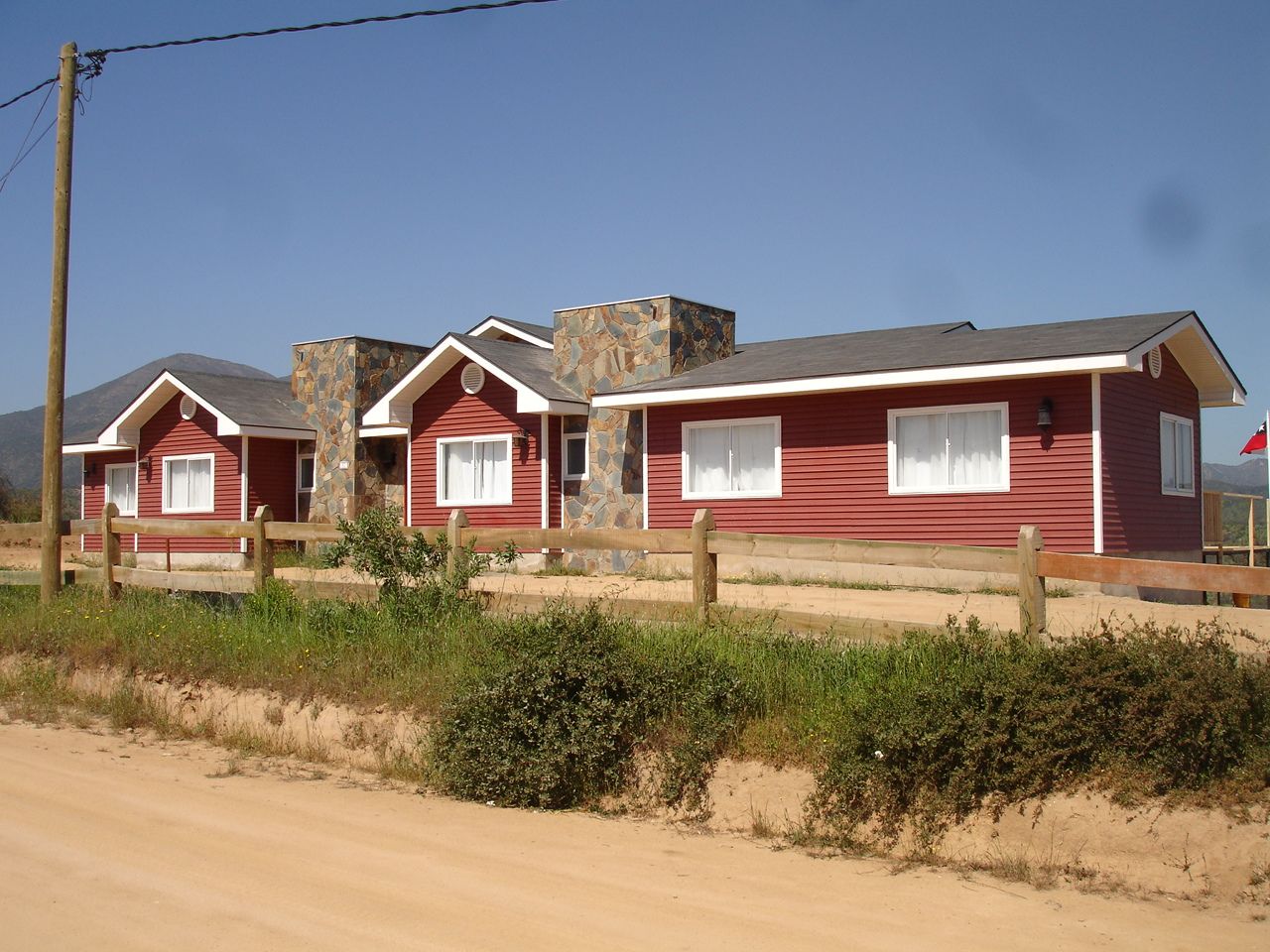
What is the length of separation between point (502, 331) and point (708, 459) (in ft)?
29.0

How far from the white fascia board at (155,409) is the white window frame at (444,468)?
596 cm

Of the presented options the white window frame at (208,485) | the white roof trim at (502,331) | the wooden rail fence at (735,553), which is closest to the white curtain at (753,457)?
the white roof trim at (502,331)

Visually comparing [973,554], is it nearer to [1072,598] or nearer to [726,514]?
[1072,598]

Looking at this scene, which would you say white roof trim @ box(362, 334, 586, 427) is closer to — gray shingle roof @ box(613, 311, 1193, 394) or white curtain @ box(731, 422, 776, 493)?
gray shingle roof @ box(613, 311, 1193, 394)

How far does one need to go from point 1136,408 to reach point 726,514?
669 cm

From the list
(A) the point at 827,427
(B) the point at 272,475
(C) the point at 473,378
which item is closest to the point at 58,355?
(C) the point at 473,378

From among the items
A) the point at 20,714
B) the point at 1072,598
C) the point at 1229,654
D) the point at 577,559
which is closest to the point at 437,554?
the point at 20,714

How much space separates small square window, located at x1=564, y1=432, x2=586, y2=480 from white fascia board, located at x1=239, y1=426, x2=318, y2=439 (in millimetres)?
8253

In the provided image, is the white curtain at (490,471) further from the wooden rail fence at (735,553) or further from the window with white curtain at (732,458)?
the wooden rail fence at (735,553)

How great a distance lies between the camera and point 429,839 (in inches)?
264

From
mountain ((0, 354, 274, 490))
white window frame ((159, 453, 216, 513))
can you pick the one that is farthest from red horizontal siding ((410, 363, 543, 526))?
mountain ((0, 354, 274, 490))

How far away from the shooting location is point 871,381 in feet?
59.1

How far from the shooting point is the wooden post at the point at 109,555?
13219 mm

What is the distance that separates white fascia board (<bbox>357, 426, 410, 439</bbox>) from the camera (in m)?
24.8
